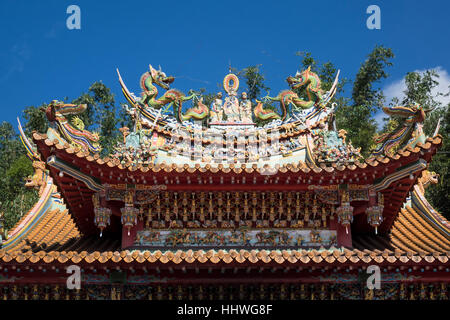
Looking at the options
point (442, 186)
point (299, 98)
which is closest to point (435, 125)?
point (442, 186)

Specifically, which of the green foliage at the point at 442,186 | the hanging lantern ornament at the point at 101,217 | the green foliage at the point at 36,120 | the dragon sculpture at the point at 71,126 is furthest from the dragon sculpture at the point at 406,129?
the green foliage at the point at 36,120

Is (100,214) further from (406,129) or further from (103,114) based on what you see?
(103,114)

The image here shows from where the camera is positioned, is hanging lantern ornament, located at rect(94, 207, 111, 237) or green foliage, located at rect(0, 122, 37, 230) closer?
hanging lantern ornament, located at rect(94, 207, 111, 237)

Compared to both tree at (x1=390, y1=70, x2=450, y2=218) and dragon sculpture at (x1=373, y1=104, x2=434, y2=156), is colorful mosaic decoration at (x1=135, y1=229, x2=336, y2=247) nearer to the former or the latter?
dragon sculpture at (x1=373, y1=104, x2=434, y2=156)

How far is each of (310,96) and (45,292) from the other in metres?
8.20

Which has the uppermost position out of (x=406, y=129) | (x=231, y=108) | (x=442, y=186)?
(x=231, y=108)

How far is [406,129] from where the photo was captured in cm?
1174

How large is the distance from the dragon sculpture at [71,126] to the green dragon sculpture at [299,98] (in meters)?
4.48

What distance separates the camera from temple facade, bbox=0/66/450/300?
9.44 metres

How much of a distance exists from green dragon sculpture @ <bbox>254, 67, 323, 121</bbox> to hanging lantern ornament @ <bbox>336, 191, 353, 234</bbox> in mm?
3533

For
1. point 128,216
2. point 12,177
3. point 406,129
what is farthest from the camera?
point 12,177

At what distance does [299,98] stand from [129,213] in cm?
575

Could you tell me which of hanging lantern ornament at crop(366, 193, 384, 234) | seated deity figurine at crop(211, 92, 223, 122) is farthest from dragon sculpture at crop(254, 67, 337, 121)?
hanging lantern ornament at crop(366, 193, 384, 234)
